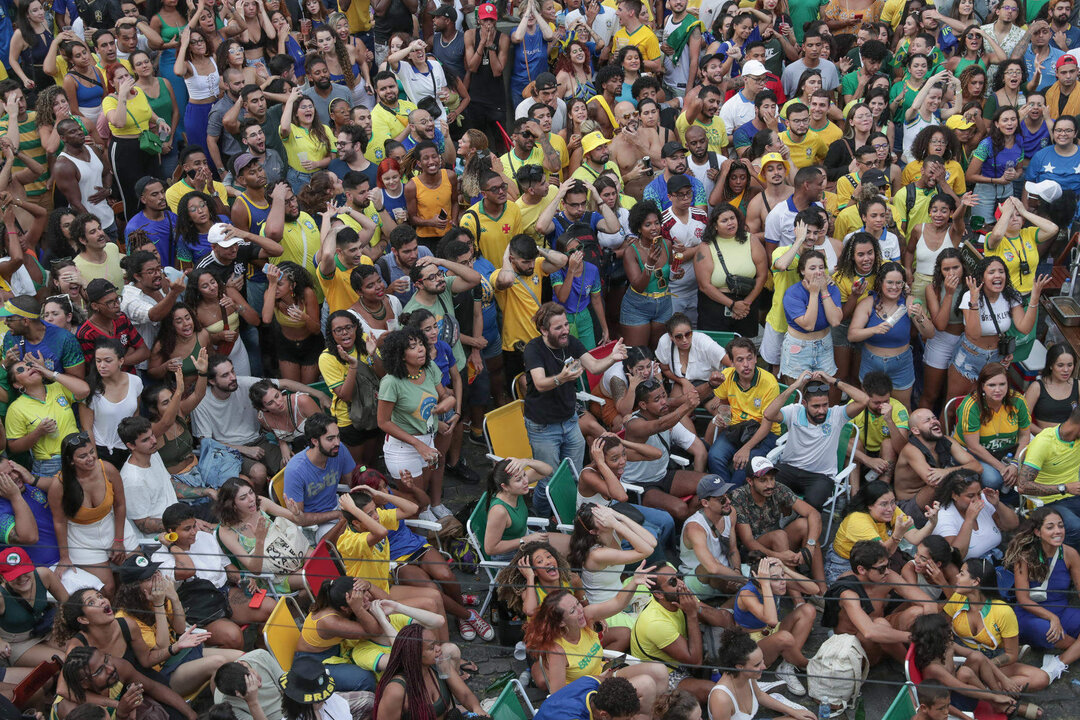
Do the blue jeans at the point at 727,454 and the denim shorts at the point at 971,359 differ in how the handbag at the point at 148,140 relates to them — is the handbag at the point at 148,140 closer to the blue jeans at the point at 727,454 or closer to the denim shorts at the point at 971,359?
the blue jeans at the point at 727,454

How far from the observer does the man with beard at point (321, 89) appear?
998 cm

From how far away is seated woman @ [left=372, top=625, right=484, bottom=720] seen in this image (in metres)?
6.02

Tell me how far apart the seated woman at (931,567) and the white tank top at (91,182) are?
6.09 meters

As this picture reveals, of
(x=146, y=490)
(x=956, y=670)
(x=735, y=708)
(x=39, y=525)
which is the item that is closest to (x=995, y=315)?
(x=956, y=670)

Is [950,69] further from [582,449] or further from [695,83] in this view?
[582,449]

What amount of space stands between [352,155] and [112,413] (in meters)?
2.71

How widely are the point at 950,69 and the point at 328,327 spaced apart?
259 inches

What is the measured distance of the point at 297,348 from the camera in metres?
8.31

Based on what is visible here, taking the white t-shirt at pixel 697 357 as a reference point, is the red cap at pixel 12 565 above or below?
below

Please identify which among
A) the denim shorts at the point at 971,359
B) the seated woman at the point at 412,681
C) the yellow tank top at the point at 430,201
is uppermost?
the yellow tank top at the point at 430,201

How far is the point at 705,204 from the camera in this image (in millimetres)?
9242

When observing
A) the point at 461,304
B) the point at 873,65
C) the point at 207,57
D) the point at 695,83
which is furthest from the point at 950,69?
the point at 207,57

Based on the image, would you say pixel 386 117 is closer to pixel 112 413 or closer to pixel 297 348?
pixel 297 348

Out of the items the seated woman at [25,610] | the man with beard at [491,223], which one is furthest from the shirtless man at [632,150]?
the seated woman at [25,610]
